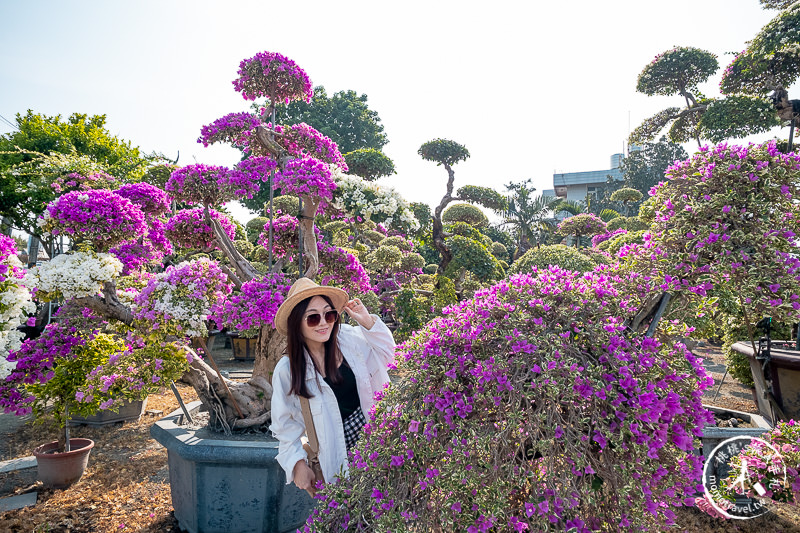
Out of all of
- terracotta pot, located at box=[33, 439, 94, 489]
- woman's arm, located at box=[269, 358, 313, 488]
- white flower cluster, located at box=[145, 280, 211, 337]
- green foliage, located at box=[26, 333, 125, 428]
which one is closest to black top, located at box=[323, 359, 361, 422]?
woman's arm, located at box=[269, 358, 313, 488]

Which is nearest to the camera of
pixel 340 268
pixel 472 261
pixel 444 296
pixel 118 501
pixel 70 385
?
pixel 118 501

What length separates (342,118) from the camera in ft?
77.9

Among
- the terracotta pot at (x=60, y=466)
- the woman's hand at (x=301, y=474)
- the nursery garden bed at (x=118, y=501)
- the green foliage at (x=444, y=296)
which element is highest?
the green foliage at (x=444, y=296)

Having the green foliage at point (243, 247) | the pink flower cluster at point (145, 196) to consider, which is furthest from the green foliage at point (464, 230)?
the pink flower cluster at point (145, 196)

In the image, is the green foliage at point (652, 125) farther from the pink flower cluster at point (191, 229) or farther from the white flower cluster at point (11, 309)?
the white flower cluster at point (11, 309)

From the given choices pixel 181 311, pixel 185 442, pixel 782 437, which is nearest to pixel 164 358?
pixel 181 311

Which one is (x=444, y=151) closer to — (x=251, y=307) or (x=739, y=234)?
(x=251, y=307)

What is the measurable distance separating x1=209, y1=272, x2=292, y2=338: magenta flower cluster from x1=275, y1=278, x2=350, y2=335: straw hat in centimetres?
118

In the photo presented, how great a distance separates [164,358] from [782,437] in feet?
13.5

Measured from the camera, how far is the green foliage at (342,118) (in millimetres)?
22719

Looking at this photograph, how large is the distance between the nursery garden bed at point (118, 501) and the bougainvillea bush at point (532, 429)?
2.26 meters

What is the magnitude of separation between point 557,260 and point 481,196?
324 centimetres

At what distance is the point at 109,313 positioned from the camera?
3.39 meters

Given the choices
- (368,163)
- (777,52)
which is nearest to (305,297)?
(368,163)
